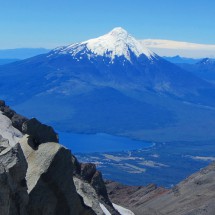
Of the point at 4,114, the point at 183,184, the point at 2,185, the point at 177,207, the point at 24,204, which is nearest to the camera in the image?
the point at 2,185

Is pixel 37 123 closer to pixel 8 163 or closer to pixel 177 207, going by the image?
pixel 8 163

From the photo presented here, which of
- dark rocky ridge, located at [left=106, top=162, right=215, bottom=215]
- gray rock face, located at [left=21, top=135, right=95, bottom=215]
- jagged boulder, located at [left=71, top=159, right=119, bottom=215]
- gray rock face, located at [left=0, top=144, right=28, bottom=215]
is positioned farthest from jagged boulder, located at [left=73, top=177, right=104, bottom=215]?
dark rocky ridge, located at [left=106, top=162, right=215, bottom=215]

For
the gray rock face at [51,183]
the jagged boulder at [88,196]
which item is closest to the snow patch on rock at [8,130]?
the jagged boulder at [88,196]

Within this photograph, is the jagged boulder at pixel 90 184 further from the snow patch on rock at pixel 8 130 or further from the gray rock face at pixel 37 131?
the snow patch on rock at pixel 8 130

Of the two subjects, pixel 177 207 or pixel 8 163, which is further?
pixel 177 207

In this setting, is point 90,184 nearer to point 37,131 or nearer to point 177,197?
point 37,131

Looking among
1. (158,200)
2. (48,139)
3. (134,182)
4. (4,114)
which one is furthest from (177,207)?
(134,182)

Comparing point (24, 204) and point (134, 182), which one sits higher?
point (24, 204)

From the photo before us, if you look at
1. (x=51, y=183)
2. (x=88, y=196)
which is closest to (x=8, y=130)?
(x=88, y=196)
